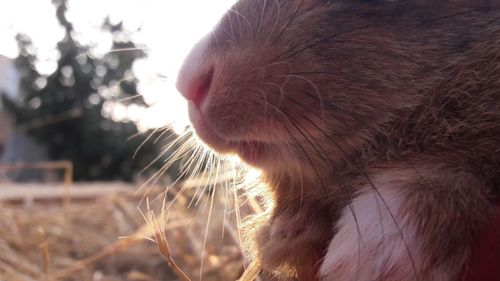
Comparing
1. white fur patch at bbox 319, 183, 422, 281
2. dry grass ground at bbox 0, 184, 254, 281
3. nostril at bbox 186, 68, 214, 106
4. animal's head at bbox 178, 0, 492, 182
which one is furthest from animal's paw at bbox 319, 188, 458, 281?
dry grass ground at bbox 0, 184, 254, 281

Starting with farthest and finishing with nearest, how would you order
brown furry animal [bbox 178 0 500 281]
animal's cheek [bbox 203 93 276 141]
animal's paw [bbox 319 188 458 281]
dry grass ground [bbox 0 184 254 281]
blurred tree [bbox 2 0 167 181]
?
blurred tree [bbox 2 0 167 181], dry grass ground [bbox 0 184 254 281], animal's cheek [bbox 203 93 276 141], brown furry animal [bbox 178 0 500 281], animal's paw [bbox 319 188 458 281]

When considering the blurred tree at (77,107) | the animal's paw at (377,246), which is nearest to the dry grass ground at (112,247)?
the animal's paw at (377,246)

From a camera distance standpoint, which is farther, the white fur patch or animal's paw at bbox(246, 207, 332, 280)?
animal's paw at bbox(246, 207, 332, 280)

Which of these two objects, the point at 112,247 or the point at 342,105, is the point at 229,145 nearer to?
the point at 342,105

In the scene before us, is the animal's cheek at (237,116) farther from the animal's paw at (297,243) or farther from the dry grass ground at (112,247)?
the dry grass ground at (112,247)

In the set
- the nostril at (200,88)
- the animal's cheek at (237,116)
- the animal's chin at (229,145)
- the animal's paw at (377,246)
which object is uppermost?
the nostril at (200,88)

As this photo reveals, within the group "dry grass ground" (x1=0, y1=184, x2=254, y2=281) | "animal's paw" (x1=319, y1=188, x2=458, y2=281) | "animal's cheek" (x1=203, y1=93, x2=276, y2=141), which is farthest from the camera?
"dry grass ground" (x1=0, y1=184, x2=254, y2=281)

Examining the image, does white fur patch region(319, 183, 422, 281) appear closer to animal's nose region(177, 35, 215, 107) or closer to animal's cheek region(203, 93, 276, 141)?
animal's cheek region(203, 93, 276, 141)
